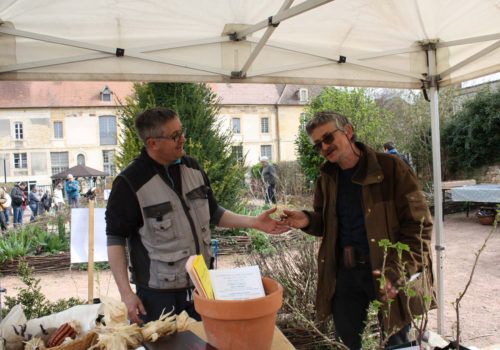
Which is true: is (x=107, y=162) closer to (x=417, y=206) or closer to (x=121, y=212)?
(x=121, y=212)

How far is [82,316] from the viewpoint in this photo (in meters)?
1.42

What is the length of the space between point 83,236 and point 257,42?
256 centimetres

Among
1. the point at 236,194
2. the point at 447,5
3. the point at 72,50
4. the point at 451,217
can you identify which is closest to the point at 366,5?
the point at 447,5

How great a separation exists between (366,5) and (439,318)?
2520 millimetres

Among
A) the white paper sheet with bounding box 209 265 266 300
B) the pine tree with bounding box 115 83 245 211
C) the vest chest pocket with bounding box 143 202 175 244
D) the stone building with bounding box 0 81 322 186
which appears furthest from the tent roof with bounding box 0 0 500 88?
the stone building with bounding box 0 81 322 186

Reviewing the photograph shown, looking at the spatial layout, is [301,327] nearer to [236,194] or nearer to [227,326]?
[227,326]

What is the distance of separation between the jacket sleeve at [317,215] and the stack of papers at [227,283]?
115cm

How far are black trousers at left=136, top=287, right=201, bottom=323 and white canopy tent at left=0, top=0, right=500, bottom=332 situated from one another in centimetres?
154

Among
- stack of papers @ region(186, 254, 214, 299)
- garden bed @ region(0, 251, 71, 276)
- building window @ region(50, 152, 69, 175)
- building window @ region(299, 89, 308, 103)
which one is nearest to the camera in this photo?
stack of papers @ region(186, 254, 214, 299)

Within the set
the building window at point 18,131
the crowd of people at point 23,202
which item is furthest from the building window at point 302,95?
the building window at point 18,131

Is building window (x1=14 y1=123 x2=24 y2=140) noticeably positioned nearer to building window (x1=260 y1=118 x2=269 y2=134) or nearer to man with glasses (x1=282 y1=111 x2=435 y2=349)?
building window (x1=260 y1=118 x2=269 y2=134)

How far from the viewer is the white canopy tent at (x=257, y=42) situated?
7.76 feet

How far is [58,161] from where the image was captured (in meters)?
36.2

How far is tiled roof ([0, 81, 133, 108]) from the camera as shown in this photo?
35594 millimetres
